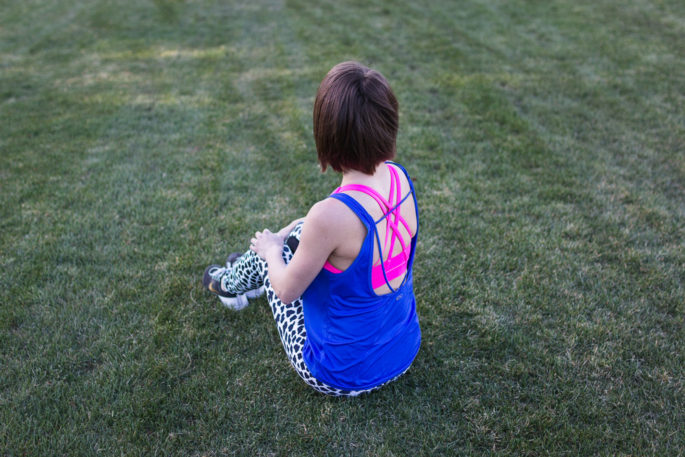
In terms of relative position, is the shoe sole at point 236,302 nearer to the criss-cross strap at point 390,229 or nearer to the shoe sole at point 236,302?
the shoe sole at point 236,302

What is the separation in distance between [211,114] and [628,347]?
4350 mm

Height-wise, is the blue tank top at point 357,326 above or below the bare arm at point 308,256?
below

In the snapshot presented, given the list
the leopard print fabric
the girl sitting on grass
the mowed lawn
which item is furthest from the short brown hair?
the mowed lawn

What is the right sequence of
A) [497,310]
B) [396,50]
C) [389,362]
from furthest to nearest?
[396,50] → [497,310] → [389,362]

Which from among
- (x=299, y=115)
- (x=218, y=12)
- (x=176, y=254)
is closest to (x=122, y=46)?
(x=218, y=12)

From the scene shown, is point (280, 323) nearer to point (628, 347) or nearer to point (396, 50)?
point (628, 347)

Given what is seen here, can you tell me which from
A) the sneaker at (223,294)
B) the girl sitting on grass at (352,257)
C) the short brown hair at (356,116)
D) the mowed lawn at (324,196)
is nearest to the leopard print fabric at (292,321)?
the girl sitting on grass at (352,257)

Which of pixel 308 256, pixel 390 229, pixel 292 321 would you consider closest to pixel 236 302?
pixel 292 321

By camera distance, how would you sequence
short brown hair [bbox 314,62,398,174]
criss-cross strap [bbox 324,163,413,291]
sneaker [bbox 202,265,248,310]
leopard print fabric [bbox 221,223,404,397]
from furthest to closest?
1. sneaker [bbox 202,265,248,310]
2. leopard print fabric [bbox 221,223,404,397]
3. criss-cross strap [bbox 324,163,413,291]
4. short brown hair [bbox 314,62,398,174]

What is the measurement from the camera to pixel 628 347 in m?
2.56

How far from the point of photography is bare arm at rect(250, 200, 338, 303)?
1.76m

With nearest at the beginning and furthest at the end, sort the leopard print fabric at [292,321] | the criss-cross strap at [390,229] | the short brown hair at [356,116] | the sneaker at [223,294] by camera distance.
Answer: the short brown hair at [356,116]
the criss-cross strap at [390,229]
the leopard print fabric at [292,321]
the sneaker at [223,294]

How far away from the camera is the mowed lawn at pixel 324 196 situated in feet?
7.31

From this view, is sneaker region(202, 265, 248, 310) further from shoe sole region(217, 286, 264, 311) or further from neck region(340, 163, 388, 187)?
neck region(340, 163, 388, 187)
